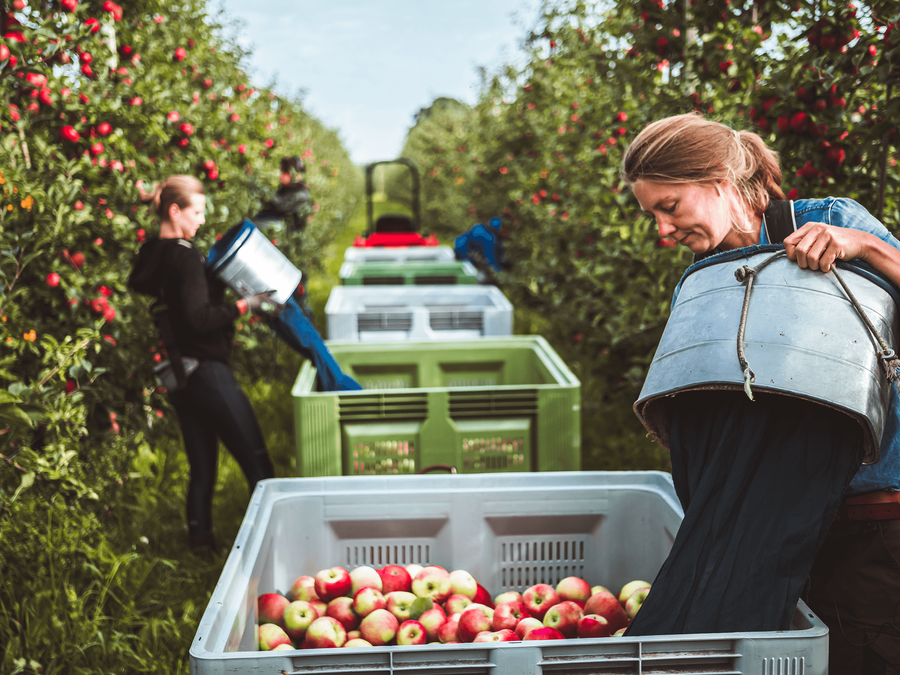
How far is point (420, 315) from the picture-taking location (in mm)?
3957

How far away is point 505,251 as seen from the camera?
950cm

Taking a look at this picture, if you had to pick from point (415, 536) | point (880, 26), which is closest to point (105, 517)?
point (415, 536)

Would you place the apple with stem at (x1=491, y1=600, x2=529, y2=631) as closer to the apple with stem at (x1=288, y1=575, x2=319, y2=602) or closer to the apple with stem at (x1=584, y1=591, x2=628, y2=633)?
the apple with stem at (x1=584, y1=591, x2=628, y2=633)

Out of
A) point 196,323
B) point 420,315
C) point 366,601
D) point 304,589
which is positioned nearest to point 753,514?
point 366,601

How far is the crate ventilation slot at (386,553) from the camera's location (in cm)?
195

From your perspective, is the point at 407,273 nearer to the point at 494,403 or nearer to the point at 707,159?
the point at 494,403

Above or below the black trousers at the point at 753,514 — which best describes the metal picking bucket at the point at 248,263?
above

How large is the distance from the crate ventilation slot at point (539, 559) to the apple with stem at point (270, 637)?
57 cm

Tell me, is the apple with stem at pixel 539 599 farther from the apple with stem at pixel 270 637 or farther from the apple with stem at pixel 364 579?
the apple with stem at pixel 270 637

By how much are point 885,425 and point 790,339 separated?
317mm

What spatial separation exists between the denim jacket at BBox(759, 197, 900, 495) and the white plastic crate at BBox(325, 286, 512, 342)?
254 cm

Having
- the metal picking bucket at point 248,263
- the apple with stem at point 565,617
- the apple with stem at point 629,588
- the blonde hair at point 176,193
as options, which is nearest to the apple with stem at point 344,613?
the apple with stem at point 565,617

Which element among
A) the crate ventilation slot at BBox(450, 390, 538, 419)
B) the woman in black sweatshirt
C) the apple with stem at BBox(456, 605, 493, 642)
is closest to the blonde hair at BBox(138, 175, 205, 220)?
the woman in black sweatshirt

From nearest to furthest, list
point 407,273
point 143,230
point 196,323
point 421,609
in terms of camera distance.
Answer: point 421,609, point 196,323, point 143,230, point 407,273
